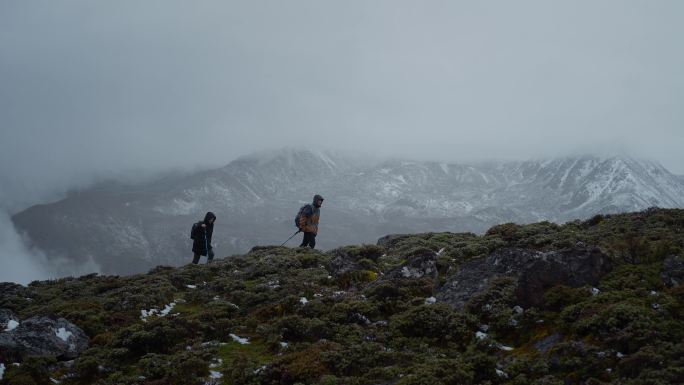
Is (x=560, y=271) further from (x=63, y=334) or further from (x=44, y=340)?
(x=44, y=340)

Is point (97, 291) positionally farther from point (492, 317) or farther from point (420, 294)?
point (492, 317)

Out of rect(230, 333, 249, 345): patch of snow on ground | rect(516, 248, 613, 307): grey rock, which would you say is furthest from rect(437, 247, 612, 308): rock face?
rect(230, 333, 249, 345): patch of snow on ground

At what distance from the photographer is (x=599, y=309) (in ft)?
40.3

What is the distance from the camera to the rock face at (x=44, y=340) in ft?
45.5

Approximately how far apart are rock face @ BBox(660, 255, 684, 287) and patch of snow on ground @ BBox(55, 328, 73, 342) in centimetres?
1640

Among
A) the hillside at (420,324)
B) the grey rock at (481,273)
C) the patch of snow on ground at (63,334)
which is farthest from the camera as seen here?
the grey rock at (481,273)

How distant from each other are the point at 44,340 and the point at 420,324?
405 inches

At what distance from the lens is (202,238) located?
29.1 metres

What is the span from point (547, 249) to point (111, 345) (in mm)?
13418

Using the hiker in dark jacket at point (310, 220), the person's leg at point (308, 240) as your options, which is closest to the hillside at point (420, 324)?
the hiker in dark jacket at point (310, 220)

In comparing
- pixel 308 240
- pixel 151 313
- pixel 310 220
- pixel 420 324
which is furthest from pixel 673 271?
pixel 308 240

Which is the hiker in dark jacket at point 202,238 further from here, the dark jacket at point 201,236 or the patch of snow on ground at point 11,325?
the patch of snow on ground at point 11,325

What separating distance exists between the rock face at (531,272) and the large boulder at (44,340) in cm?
1062

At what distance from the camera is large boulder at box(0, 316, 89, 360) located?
45.5ft
